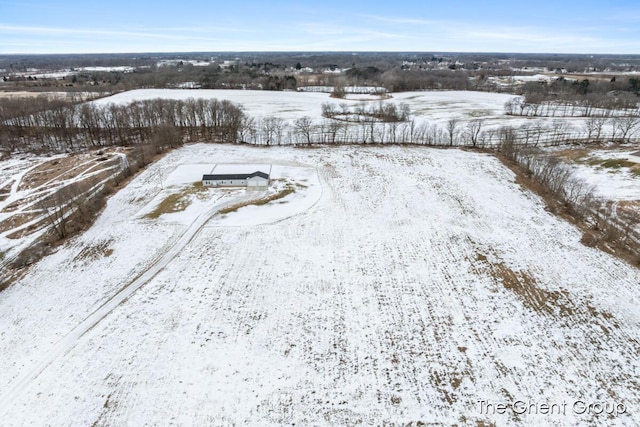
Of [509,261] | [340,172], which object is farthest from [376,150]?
[509,261]

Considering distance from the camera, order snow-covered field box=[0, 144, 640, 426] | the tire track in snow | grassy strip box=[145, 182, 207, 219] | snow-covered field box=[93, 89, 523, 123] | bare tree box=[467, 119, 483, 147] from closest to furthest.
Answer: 1. snow-covered field box=[0, 144, 640, 426]
2. the tire track in snow
3. grassy strip box=[145, 182, 207, 219]
4. bare tree box=[467, 119, 483, 147]
5. snow-covered field box=[93, 89, 523, 123]

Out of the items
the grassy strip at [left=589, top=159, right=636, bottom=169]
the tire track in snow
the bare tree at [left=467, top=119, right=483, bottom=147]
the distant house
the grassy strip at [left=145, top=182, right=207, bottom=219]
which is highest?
the bare tree at [left=467, top=119, right=483, bottom=147]

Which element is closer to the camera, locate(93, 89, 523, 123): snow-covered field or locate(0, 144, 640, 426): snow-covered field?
locate(0, 144, 640, 426): snow-covered field

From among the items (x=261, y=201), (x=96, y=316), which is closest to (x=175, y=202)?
(x=261, y=201)

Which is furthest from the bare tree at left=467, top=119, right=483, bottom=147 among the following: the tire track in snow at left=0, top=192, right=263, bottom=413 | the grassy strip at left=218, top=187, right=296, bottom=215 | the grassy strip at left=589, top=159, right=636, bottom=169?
the tire track in snow at left=0, top=192, right=263, bottom=413

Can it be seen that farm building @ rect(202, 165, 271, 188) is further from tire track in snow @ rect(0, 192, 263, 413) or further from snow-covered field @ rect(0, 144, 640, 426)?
tire track in snow @ rect(0, 192, 263, 413)

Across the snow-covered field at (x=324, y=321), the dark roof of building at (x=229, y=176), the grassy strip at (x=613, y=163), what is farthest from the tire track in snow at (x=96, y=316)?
the grassy strip at (x=613, y=163)

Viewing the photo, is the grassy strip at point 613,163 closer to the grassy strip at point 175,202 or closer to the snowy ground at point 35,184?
the grassy strip at point 175,202
